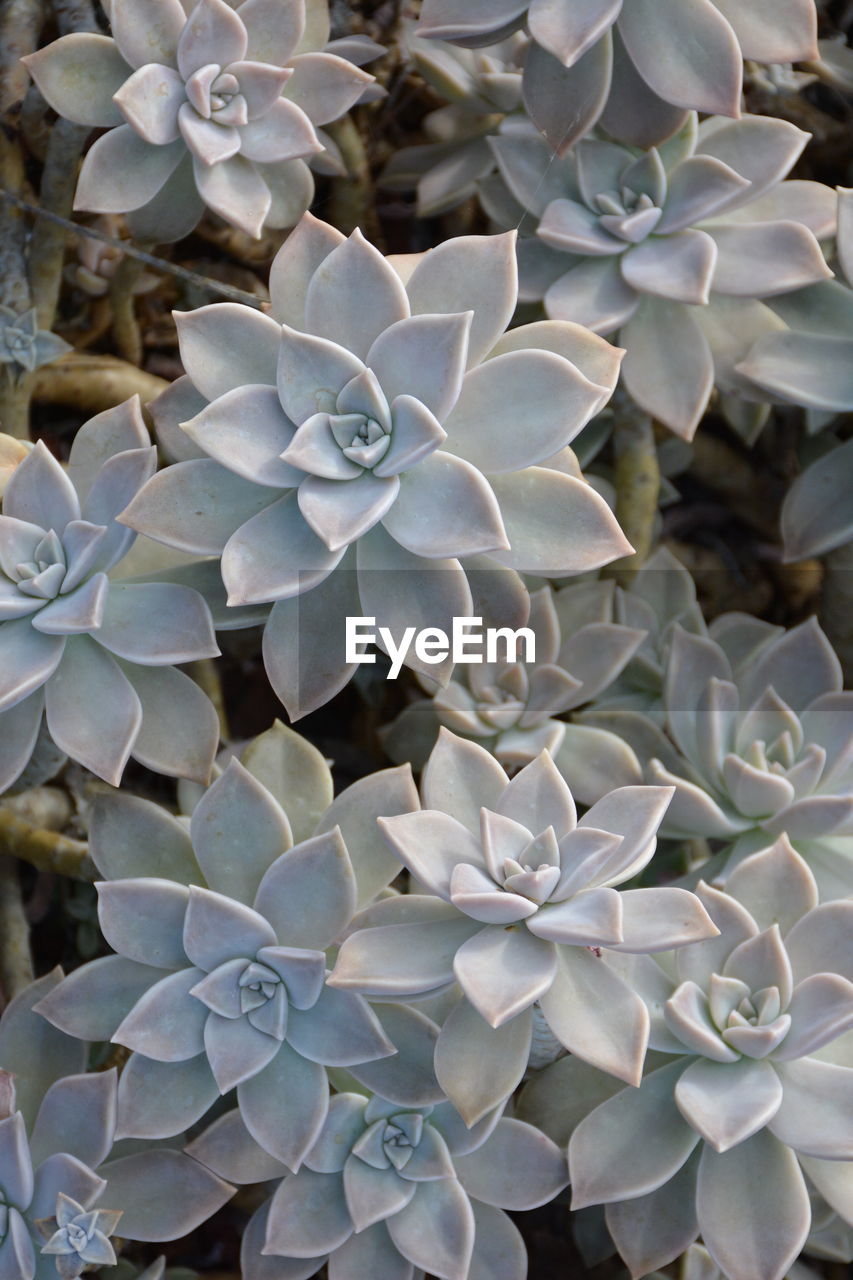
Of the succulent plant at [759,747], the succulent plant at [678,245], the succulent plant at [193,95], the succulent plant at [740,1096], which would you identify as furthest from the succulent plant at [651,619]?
the succulent plant at [193,95]

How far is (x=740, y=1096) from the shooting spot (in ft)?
2.24

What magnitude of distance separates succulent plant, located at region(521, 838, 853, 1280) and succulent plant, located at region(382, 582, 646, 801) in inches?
8.4

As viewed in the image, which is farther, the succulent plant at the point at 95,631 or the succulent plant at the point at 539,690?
the succulent plant at the point at 539,690

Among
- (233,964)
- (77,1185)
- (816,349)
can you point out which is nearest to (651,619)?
(816,349)

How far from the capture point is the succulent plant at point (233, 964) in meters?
0.72

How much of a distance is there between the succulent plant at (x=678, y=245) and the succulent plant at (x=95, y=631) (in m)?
0.35

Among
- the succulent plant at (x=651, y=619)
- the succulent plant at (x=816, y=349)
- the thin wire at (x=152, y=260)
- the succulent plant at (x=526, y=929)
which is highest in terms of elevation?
the thin wire at (x=152, y=260)

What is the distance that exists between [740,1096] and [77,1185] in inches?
15.3

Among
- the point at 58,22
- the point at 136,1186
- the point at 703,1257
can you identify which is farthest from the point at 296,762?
the point at 58,22

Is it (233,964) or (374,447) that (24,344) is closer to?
(374,447)

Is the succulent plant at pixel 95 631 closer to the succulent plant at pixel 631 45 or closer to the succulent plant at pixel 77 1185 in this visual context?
the succulent plant at pixel 77 1185

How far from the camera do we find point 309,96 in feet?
2.82

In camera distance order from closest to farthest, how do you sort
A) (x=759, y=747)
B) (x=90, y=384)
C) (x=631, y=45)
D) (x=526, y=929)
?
1. (x=526, y=929)
2. (x=631, y=45)
3. (x=759, y=747)
4. (x=90, y=384)

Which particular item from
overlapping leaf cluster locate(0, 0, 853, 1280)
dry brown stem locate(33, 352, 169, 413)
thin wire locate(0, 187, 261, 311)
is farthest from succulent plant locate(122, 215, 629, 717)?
dry brown stem locate(33, 352, 169, 413)
